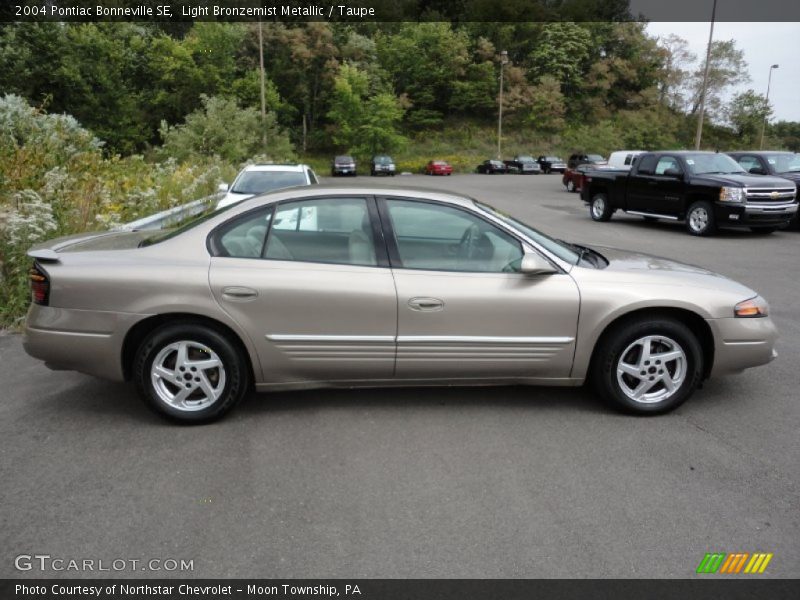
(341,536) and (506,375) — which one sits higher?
(506,375)

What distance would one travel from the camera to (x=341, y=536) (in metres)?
3.14

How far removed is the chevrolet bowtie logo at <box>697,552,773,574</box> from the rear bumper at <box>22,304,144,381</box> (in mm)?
3417

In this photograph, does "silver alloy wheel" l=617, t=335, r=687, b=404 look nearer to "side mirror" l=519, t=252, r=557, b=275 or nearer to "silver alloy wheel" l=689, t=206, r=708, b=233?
"side mirror" l=519, t=252, r=557, b=275

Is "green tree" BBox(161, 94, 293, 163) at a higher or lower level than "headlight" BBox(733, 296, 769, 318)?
higher

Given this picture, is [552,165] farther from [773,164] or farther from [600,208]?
[773,164]

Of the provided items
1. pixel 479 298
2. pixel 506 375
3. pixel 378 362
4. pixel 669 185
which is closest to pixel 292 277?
pixel 378 362

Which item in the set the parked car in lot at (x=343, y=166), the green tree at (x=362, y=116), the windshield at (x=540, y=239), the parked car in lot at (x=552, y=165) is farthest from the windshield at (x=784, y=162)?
the green tree at (x=362, y=116)

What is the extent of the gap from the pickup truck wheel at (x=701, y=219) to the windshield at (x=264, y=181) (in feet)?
29.0

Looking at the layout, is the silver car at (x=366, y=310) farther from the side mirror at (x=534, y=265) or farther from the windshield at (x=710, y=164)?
the windshield at (x=710, y=164)

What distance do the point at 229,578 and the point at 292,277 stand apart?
79.6 inches

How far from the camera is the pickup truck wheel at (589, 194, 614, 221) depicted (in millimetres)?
17959

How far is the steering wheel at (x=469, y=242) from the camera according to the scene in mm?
4613

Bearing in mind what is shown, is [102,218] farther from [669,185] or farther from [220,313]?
[669,185]

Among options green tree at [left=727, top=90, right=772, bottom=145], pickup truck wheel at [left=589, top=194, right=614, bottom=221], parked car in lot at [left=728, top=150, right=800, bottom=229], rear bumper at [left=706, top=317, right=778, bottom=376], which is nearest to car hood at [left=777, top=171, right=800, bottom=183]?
parked car in lot at [left=728, top=150, right=800, bottom=229]
